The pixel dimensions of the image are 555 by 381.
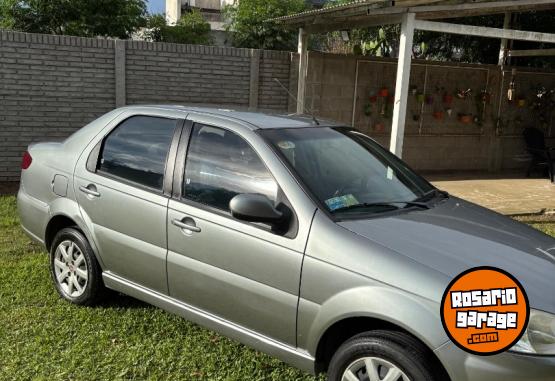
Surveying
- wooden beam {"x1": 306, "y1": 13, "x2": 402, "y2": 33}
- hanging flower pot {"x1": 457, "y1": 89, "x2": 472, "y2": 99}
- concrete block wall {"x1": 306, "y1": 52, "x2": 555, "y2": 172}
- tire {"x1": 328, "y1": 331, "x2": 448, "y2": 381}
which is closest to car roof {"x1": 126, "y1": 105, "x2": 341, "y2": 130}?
tire {"x1": 328, "y1": 331, "x2": 448, "y2": 381}

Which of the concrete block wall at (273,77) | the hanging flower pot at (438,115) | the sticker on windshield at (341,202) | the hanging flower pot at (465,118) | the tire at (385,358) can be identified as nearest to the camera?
the tire at (385,358)

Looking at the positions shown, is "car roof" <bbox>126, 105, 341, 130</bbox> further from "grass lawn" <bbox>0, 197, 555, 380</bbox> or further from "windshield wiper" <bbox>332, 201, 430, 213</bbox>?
"grass lawn" <bbox>0, 197, 555, 380</bbox>

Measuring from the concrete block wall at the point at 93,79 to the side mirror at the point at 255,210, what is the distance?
591 centimetres

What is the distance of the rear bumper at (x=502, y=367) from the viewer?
227 cm

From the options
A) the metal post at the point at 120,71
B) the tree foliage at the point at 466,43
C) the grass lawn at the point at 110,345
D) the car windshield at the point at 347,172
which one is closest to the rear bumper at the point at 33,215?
the grass lawn at the point at 110,345

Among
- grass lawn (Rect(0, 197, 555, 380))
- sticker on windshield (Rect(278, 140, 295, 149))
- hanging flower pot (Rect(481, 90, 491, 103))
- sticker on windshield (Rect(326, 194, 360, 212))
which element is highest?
hanging flower pot (Rect(481, 90, 491, 103))

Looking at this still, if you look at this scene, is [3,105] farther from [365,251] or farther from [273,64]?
[365,251]

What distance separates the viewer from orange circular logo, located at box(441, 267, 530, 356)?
91.7 inches

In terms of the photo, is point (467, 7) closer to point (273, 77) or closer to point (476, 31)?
point (476, 31)

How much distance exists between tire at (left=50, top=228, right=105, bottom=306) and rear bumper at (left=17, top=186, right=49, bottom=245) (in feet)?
0.56

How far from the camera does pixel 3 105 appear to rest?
8406 mm

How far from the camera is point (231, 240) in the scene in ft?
10.0

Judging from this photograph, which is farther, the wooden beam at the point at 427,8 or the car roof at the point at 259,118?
the wooden beam at the point at 427,8

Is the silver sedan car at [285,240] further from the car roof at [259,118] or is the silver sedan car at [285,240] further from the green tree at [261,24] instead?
the green tree at [261,24]
